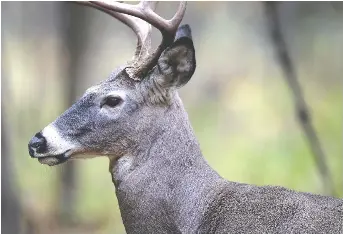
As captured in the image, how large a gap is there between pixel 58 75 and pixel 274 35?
4.18 metres

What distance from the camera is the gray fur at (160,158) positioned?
3.88 m

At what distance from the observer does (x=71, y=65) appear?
1054cm

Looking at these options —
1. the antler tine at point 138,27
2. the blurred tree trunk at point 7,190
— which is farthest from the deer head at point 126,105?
the blurred tree trunk at point 7,190

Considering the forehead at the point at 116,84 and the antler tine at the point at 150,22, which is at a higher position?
the antler tine at the point at 150,22

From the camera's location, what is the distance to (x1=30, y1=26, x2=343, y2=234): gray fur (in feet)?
12.7

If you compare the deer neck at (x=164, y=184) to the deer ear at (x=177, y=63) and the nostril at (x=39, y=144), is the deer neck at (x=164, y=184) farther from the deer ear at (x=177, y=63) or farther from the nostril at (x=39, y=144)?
the nostril at (x=39, y=144)

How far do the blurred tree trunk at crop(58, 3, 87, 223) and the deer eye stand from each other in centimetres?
608

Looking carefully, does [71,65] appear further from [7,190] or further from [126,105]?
[126,105]

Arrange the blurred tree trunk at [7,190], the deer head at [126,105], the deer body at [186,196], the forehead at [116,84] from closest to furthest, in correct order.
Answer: the deer body at [186,196] < the deer head at [126,105] < the forehead at [116,84] < the blurred tree trunk at [7,190]

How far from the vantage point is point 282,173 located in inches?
369

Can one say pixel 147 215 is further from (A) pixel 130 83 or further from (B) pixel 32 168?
(B) pixel 32 168

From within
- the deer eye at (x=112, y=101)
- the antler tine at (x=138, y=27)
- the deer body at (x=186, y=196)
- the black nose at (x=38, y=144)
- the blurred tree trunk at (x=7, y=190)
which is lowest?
the blurred tree trunk at (x=7, y=190)

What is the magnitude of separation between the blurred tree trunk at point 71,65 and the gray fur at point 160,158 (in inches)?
240

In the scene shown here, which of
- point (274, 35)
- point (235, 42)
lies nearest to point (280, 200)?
point (274, 35)
